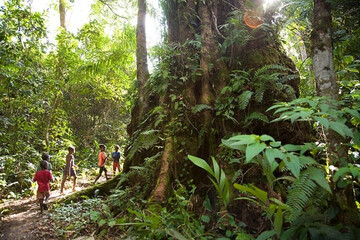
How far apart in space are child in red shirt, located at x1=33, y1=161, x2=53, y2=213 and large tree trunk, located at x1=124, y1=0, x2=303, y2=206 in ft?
7.24

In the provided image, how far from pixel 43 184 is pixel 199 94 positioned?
4.49 m

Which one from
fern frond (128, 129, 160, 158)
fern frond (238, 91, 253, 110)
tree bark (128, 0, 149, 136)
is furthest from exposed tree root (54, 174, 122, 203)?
fern frond (238, 91, 253, 110)

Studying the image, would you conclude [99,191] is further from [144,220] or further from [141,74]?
[144,220]

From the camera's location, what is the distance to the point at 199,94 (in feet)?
15.9

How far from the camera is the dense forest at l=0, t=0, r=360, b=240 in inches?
74.6

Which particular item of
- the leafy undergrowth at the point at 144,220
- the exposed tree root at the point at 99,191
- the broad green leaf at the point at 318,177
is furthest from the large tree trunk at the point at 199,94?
the broad green leaf at the point at 318,177

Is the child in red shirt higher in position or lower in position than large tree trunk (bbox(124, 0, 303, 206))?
lower

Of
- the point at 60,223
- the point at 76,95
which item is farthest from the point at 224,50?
the point at 76,95

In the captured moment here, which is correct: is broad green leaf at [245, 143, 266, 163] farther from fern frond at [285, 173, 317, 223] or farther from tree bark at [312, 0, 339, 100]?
tree bark at [312, 0, 339, 100]

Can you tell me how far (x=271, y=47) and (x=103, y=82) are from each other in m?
10.7

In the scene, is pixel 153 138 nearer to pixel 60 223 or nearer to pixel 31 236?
pixel 60 223

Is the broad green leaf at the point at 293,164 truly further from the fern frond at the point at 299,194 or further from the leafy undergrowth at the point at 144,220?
the leafy undergrowth at the point at 144,220

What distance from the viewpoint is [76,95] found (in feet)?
51.3

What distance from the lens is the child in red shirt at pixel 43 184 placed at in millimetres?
5988
